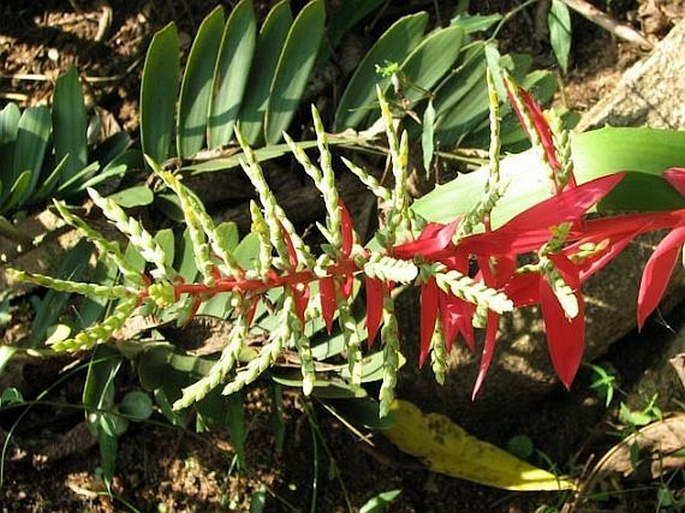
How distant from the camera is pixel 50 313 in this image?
1.41 m

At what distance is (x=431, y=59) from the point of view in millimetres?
1465

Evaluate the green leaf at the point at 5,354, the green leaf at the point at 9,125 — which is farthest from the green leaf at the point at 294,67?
the green leaf at the point at 5,354

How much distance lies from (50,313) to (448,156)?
24.6 inches

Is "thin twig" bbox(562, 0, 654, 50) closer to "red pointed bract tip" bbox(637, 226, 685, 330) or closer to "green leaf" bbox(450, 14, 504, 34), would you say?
"green leaf" bbox(450, 14, 504, 34)

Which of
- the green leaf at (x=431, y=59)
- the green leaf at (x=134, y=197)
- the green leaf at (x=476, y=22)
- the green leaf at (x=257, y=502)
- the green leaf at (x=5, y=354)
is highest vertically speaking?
the green leaf at (x=476, y=22)

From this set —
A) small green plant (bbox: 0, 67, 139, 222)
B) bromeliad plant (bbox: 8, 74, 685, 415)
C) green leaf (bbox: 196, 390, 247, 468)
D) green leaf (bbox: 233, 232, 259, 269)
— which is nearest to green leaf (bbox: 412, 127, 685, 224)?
bromeliad plant (bbox: 8, 74, 685, 415)

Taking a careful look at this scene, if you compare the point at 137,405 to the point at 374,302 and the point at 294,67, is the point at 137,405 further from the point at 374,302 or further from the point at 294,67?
the point at 374,302

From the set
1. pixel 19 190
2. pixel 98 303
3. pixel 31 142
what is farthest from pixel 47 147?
pixel 98 303

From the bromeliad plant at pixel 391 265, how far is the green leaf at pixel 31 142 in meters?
0.67

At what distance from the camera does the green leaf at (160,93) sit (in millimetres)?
1368

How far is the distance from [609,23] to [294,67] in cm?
63

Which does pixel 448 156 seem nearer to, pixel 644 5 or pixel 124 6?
pixel 644 5

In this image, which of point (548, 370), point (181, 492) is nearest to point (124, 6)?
point (181, 492)

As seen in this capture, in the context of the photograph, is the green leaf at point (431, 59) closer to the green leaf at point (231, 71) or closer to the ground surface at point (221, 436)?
the green leaf at point (231, 71)
